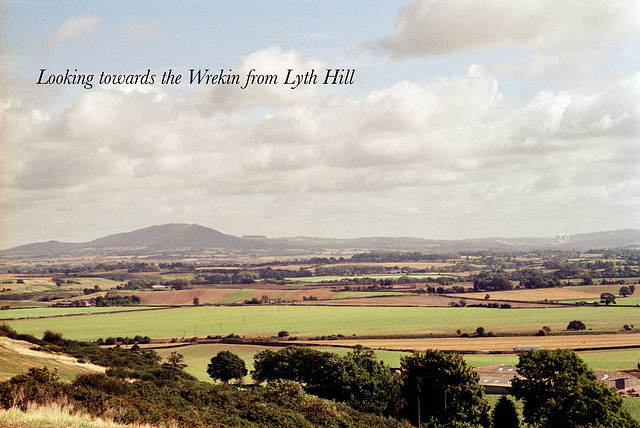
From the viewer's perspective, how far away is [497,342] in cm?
10162

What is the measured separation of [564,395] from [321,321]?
87.6m

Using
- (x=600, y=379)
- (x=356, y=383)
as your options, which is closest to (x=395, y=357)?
(x=600, y=379)

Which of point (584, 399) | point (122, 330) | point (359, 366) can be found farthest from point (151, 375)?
point (122, 330)

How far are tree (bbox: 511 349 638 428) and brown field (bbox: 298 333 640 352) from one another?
4094cm

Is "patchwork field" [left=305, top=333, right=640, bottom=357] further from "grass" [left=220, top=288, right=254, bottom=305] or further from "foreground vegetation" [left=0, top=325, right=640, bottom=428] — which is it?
"grass" [left=220, top=288, right=254, bottom=305]

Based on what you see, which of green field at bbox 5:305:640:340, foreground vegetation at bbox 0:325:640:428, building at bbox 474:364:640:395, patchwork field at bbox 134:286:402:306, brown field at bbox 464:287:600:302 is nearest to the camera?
foreground vegetation at bbox 0:325:640:428

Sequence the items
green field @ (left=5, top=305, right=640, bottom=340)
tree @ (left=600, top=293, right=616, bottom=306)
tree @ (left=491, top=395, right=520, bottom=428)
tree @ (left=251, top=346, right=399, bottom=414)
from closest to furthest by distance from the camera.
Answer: tree @ (left=491, top=395, right=520, bottom=428)
tree @ (left=251, top=346, right=399, bottom=414)
green field @ (left=5, top=305, right=640, bottom=340)
tree @ (left=600, top=293, right=616, bottom=306)

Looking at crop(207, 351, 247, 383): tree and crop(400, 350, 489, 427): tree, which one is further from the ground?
crop(400, 350, 489, 427): tree

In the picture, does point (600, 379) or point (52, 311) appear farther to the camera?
point (52, 311)

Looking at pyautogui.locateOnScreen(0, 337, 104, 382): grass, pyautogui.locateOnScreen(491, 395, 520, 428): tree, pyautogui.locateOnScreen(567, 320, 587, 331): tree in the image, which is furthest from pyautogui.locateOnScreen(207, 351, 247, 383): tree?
→ pyautogui.locateOnScreen(567, 320, 587, 331): tree

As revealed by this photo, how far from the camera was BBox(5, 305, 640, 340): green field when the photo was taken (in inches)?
4680

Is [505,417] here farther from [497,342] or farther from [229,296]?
[229,296]

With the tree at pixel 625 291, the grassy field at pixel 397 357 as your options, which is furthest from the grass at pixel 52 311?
the tree at pixel 625 291

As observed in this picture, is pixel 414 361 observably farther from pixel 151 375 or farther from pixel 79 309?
pixel 79 309
